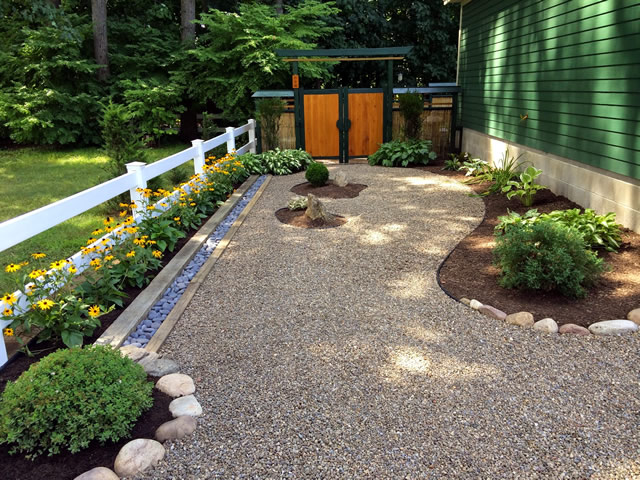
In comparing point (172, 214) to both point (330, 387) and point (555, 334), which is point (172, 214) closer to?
point (330, 387)

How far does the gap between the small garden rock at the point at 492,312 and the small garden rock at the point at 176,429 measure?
2.51 meters

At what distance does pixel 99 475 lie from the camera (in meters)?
2.36

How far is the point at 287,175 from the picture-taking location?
11.6 meters

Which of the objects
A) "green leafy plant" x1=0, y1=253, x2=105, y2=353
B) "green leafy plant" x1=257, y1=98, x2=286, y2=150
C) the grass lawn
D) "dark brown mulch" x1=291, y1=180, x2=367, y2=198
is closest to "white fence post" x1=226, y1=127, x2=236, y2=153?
the grass lawn

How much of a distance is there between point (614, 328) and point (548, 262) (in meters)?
0.75

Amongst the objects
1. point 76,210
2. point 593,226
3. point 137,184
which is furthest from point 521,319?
point 137,184

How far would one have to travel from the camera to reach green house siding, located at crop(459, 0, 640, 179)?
5.90 m

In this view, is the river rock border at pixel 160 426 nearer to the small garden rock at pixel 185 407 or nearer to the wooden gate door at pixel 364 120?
the small garden rock at pixel 185 407

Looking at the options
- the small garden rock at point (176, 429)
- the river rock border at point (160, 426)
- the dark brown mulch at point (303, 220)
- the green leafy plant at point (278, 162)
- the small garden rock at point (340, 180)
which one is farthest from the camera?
the green leafy plant at point (278, 162)

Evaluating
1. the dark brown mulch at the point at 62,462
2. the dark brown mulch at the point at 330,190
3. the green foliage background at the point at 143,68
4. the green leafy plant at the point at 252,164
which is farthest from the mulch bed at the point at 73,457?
the green foliage background at the point at 143,68

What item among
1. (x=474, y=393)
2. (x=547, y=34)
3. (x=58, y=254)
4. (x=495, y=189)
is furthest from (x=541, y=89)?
(x=58, y=254)

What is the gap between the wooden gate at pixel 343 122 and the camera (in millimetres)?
13242

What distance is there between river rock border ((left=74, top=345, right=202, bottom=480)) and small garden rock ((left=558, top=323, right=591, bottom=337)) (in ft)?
8.88

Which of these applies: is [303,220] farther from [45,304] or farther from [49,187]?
[49,187]
